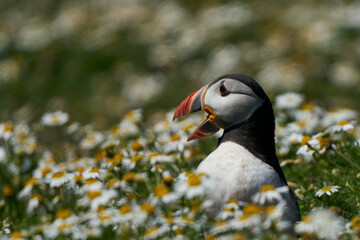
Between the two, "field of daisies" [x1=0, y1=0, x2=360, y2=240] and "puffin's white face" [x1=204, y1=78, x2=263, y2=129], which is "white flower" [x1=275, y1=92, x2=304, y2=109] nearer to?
"field of daisies" [x1=0, y1=0, x2=360, y2=240]

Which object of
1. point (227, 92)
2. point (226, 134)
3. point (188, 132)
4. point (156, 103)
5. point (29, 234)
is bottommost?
point (156, 103)

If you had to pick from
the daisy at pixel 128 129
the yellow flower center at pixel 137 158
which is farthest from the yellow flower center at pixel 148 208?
the daisy at pixel 128 129

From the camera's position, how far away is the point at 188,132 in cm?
466

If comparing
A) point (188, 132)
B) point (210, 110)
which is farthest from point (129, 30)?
point (210, 110)

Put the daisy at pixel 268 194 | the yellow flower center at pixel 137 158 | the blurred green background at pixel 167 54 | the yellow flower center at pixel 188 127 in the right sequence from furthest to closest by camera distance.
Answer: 1. the blurred green background at pixel 167 54
2. the yellow flower center at pixel 188 127
3. the yellow flower center at pixel 137 158
4. the daisy at pixel 268 194

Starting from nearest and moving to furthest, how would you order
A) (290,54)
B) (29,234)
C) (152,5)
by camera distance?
1. (29,234)
2. (290,54)
3. (152,5)

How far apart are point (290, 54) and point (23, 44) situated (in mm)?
4808

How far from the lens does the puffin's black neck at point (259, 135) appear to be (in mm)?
3271

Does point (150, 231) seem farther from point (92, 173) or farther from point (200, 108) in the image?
point (92, 173)

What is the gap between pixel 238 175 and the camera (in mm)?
3109

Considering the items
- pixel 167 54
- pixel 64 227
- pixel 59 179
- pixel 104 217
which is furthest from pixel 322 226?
pixel 167 54

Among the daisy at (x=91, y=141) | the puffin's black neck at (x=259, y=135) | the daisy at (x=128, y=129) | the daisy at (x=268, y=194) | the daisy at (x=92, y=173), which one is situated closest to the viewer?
the daisy at (x=268, y=194)

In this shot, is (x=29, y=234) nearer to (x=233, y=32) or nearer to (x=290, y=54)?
(x=290, y=54)

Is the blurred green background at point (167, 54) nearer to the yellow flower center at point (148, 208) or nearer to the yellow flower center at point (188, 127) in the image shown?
the yellow flower center at point (188, 127)
